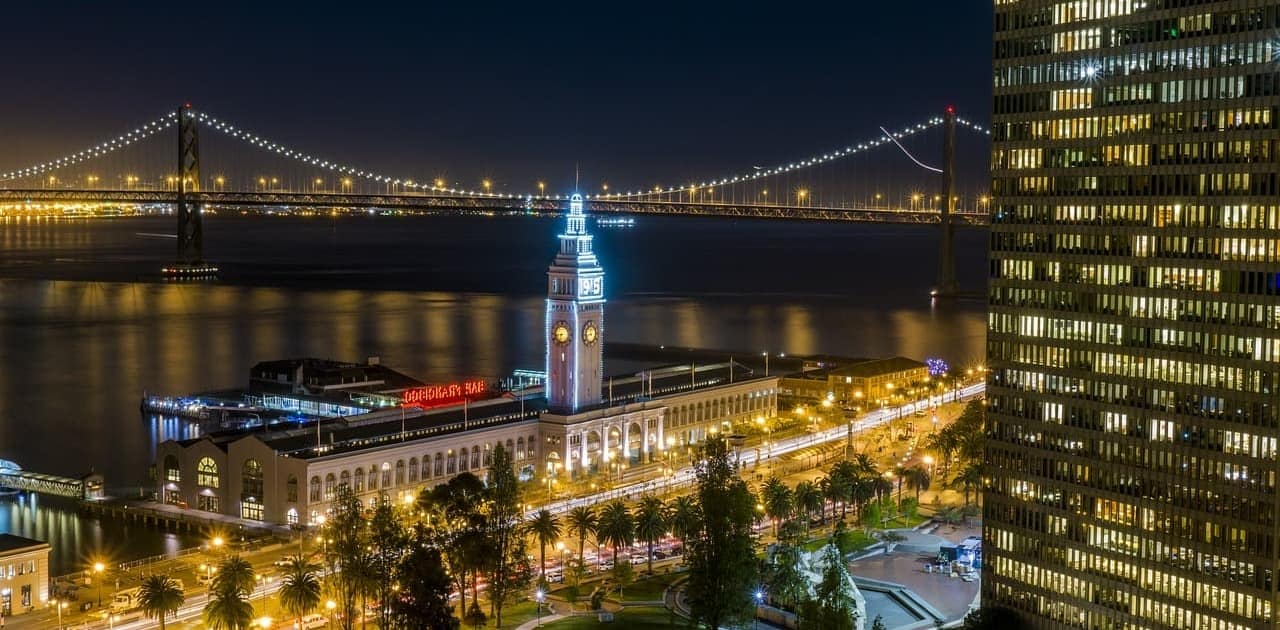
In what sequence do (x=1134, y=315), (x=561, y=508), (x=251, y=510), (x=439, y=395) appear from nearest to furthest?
(x=1134, y=315) < (x=251, y=510) < (x=561, y=508) < (x=439, y=395)

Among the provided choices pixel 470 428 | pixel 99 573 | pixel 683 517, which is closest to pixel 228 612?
A: pixel 99 573

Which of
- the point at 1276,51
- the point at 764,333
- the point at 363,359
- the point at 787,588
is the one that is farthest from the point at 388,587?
the point at 764,333

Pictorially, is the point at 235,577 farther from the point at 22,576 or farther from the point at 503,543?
the point at 22,576

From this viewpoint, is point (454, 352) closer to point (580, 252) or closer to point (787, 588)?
point (580, 252)

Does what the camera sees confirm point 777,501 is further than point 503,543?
Yes

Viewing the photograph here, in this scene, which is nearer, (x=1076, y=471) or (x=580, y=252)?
(x=1076, y=471)

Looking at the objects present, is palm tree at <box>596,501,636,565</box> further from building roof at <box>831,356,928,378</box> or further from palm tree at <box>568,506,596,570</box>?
building roof at <box>831,356,928,378</box>
